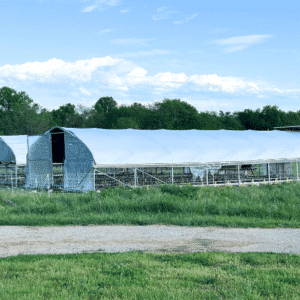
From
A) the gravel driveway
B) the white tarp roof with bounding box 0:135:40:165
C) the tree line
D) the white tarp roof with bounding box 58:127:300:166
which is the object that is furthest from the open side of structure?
the tree line

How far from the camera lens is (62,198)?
1641 centimetres

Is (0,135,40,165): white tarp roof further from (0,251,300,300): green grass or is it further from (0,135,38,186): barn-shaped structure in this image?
(0,251,300,300): green grass

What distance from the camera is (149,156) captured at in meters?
28.0

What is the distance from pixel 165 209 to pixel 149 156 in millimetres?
13701

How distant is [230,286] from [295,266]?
175 cm

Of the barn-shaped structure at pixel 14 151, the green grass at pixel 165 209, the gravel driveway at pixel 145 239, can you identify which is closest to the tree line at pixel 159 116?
the barn-shaped structure at pixel 14 151

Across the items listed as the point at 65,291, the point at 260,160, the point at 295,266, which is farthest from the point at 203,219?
the point at 260,160

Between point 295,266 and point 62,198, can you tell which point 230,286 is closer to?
point 295,266

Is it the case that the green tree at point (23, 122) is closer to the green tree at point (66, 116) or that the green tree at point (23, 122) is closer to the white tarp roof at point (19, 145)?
the green tree at point (66, 116)

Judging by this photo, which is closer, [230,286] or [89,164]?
[230,286]

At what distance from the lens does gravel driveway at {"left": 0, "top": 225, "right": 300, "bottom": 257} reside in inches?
371

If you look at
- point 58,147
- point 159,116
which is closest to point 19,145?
point 58,147

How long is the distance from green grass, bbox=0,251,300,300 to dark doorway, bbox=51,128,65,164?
71.7 feet

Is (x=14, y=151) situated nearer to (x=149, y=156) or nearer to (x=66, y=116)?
(x=149, y=156)
